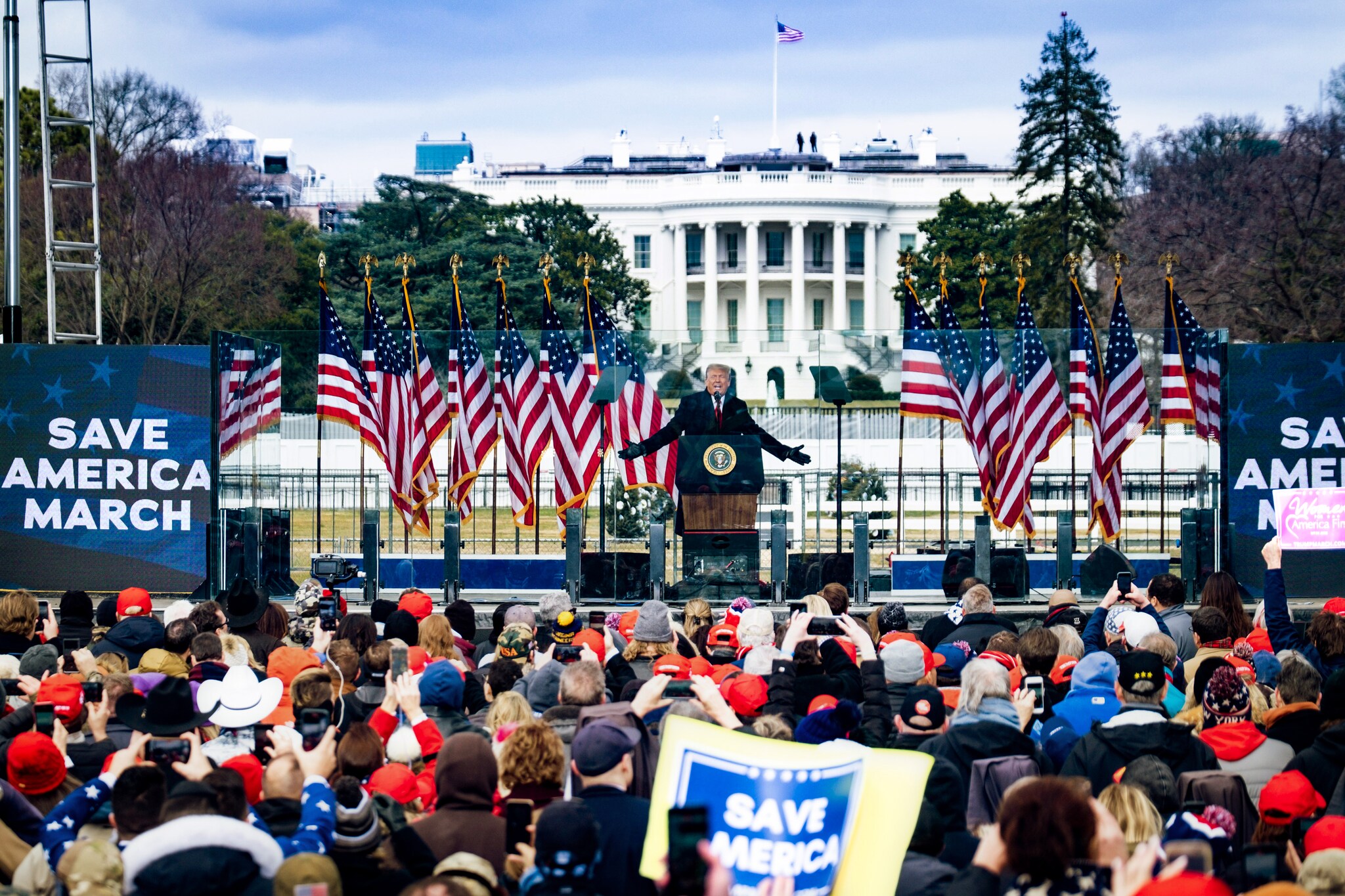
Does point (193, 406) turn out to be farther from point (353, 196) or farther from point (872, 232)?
point (353, 196)

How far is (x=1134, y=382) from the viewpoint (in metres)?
17.6

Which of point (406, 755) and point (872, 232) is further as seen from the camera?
point (872, 232)

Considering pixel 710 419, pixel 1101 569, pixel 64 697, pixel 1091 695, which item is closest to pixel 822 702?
pixel 1091 695

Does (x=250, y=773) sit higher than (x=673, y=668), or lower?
lower

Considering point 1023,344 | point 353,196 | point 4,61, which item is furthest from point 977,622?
point 353,196

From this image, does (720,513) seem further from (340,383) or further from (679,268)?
(679,268)

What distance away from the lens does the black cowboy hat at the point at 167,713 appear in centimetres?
635

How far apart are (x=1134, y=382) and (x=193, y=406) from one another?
10.1 m

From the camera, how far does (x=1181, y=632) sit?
9906 millimetres

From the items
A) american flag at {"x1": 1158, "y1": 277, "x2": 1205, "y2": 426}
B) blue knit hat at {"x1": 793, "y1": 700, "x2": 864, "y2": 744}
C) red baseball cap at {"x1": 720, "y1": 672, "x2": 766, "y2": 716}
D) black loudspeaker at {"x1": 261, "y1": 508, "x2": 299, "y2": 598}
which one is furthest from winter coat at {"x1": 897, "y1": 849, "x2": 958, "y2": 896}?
american flag at {"x1": 1158, "y1": 277, "x2": 1205, "y2": 426}

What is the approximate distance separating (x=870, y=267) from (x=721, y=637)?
84.5 meters

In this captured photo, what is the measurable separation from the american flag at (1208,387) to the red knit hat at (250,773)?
1317 cm

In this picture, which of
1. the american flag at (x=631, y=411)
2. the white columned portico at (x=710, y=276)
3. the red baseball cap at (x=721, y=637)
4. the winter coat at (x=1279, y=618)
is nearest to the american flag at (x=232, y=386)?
the american flag at (x=631, y=411)

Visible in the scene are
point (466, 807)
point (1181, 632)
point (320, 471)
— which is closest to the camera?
point (466, 807)
